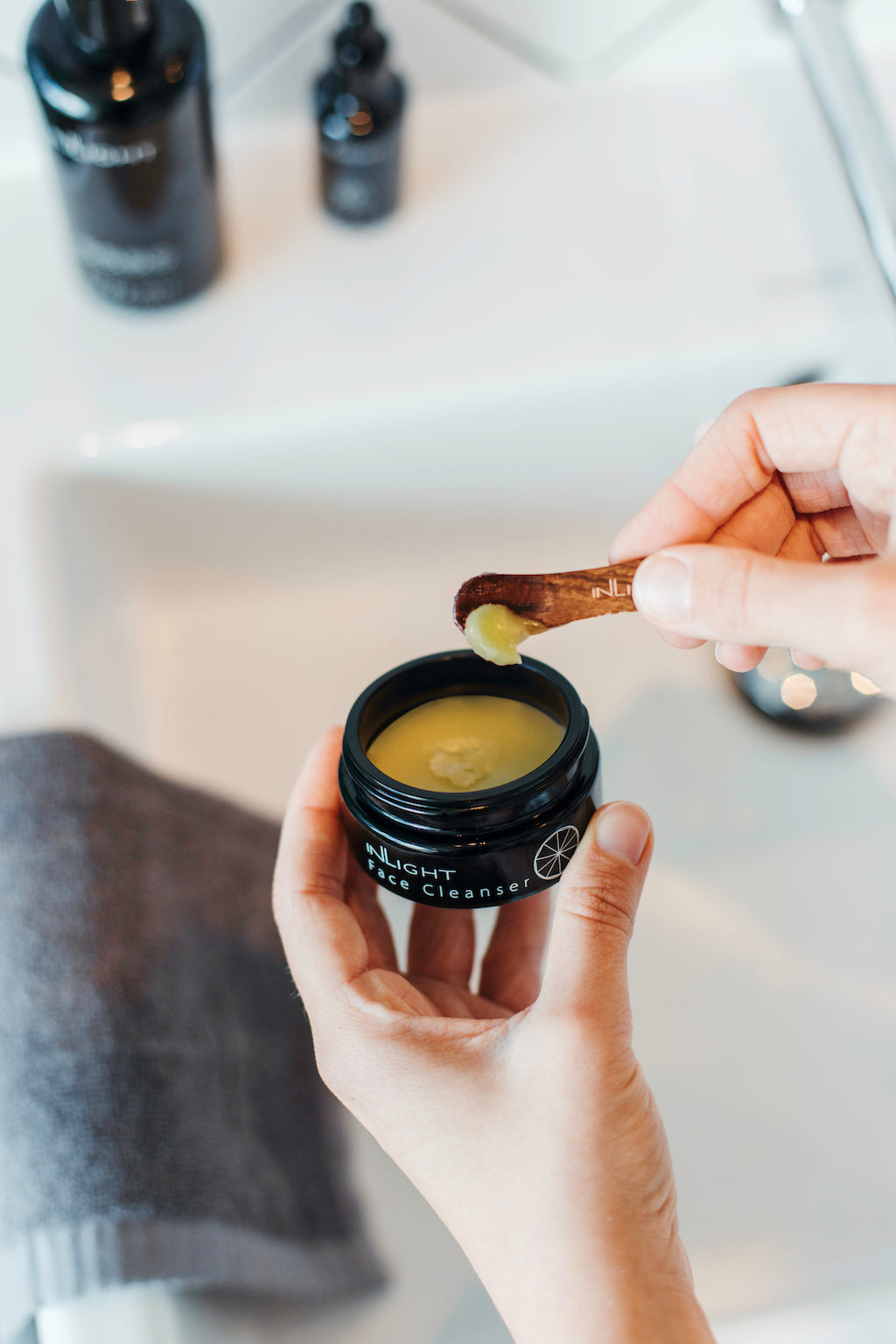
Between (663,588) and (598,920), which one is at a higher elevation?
(663,588)

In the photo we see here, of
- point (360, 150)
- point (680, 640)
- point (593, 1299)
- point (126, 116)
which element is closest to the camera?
point (593, 1299)

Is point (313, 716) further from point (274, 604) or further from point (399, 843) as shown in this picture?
point (399, 843)

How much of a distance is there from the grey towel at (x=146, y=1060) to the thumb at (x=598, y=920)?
0.19 metres

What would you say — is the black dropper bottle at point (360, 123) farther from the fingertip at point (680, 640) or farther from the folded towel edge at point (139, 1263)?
the folded towel edge at point (139, 1263)

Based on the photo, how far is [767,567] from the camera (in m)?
0.39

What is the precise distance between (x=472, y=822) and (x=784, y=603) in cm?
14

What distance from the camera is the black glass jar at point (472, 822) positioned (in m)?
0.42

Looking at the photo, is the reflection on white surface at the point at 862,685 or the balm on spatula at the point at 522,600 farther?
the reflection on white surface at the point at 862,685

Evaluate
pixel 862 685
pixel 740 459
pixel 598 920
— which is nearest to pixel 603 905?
pixel 598 920

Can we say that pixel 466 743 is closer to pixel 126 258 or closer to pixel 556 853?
pixel 556 853

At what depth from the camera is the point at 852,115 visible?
61 centimetres

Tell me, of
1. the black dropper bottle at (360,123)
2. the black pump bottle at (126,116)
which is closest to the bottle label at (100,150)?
the black pump bottle at (126,116)

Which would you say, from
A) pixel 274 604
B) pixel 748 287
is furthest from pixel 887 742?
pixel 274 604

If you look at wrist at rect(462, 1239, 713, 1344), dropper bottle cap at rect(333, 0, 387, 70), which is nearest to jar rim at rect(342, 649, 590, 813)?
wrist at rect(462, 1239, 713, 1344)
